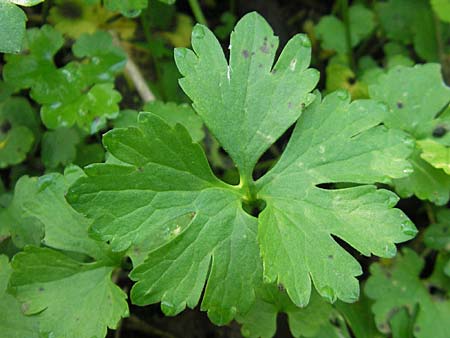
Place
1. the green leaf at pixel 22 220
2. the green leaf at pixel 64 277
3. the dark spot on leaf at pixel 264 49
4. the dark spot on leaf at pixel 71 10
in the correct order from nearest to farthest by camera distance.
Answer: the green leaf at pixel 64 277
the dark spot on leaf at pixel 264 49
the green leaf at pixel 22 220
the dark spot on leaf at pixel 71 10

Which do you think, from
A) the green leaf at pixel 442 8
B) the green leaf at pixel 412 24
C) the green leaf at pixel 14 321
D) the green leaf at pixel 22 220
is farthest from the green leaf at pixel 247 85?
the green leaf at pixel 412 24

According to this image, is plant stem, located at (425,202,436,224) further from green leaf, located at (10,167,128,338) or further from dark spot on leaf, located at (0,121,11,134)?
dark spot on leaf, located at (0,121,11,134)

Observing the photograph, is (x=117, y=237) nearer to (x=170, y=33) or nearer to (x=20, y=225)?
(x=20, y=225)

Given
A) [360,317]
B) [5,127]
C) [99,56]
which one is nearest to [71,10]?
[99,56]

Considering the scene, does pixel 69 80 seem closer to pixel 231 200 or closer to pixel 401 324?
pixel 231 200

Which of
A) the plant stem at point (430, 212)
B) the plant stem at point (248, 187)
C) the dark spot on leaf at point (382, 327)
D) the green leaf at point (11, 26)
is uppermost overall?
the green leaf at point (11, 26)

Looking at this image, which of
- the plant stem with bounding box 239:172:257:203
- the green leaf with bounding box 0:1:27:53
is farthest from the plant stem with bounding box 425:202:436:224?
the green leaf with bounding box 0:1:27:53

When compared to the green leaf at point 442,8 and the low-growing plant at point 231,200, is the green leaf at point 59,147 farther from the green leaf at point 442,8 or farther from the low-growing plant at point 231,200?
the green leaf at point 442,8
